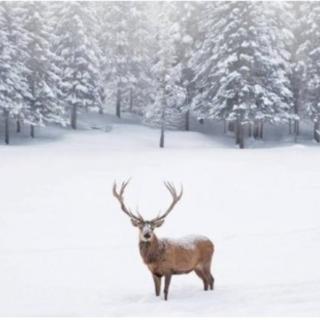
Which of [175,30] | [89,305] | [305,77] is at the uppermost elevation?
A: [175,30]

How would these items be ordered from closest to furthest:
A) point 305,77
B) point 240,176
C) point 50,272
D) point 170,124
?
1. point 50,272
2. point 240,176
3. point 305,77
4. point 170,124

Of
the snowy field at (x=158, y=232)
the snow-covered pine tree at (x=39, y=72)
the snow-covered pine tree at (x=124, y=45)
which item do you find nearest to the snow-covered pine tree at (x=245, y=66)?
the snowy field at (x=158, y=232)

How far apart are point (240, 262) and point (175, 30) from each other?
32.0 m

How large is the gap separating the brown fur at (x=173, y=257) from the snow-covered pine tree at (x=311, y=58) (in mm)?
32512

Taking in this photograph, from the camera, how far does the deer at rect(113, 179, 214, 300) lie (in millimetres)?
8739

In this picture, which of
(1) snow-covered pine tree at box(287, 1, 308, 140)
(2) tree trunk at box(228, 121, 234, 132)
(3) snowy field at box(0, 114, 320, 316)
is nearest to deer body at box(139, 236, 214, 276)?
(3) snowy field at box(0, 114, 320, 316)

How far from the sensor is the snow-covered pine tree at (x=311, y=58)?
40.3 meters

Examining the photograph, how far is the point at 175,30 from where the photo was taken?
43438 millimetres

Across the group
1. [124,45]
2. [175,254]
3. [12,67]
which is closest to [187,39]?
[124,45]

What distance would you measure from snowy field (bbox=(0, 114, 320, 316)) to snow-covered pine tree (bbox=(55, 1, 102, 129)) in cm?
738

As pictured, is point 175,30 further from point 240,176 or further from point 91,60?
point 240,176

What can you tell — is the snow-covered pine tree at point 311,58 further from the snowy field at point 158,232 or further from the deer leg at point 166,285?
the deer leg at point 166,285

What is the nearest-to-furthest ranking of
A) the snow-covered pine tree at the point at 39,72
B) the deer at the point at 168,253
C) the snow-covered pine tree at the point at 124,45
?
the deer at the point at 168,253, the snow-covered pine tree at the point at 39,72, the snow-covered pine tree at the point at 124,45

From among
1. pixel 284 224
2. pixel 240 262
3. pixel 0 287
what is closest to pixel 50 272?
pixel 0 287
